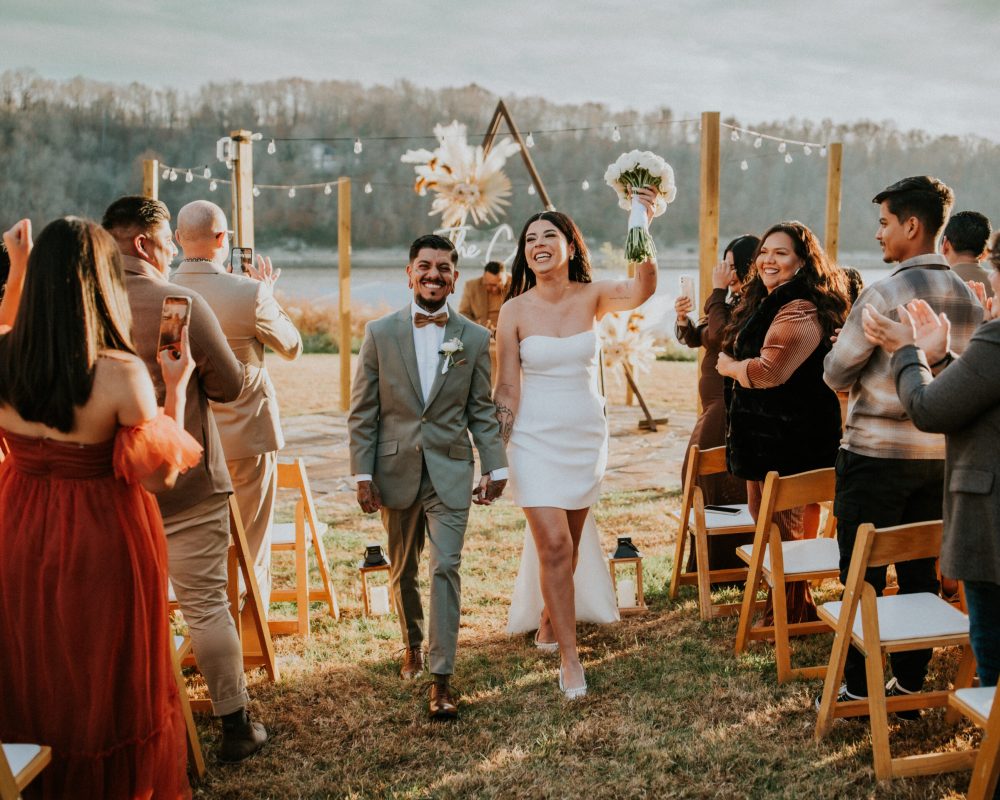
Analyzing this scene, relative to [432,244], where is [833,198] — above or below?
above

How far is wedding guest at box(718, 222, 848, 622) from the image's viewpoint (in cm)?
416

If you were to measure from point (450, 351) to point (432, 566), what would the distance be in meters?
0.93

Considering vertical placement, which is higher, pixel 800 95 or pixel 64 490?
pixel 800 95

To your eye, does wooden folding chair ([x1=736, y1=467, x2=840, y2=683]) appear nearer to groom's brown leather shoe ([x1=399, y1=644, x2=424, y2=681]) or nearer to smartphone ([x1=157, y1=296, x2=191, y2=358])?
groom's brown leather shoe ([x1=399, y1=644, x2=424, y2=681])

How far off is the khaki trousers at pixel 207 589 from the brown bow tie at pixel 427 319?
1104 mm

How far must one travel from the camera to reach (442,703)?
3812mm

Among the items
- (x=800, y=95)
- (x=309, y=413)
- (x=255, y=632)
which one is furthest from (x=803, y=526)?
(x=800, y=95)

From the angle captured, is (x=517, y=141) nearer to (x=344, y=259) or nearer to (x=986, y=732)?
(x=344, y=259)

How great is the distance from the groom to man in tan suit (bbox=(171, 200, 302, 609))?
0.68 m

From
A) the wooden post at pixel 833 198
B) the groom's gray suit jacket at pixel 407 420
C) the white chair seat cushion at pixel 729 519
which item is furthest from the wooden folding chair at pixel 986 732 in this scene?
the wooden post at pixel 833 198

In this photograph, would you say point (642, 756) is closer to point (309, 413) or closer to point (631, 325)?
point (631, 325)

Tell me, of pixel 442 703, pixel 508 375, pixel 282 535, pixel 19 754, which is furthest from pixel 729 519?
pixel 19 754

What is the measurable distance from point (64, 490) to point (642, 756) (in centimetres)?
222

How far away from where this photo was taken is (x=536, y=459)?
417cm
